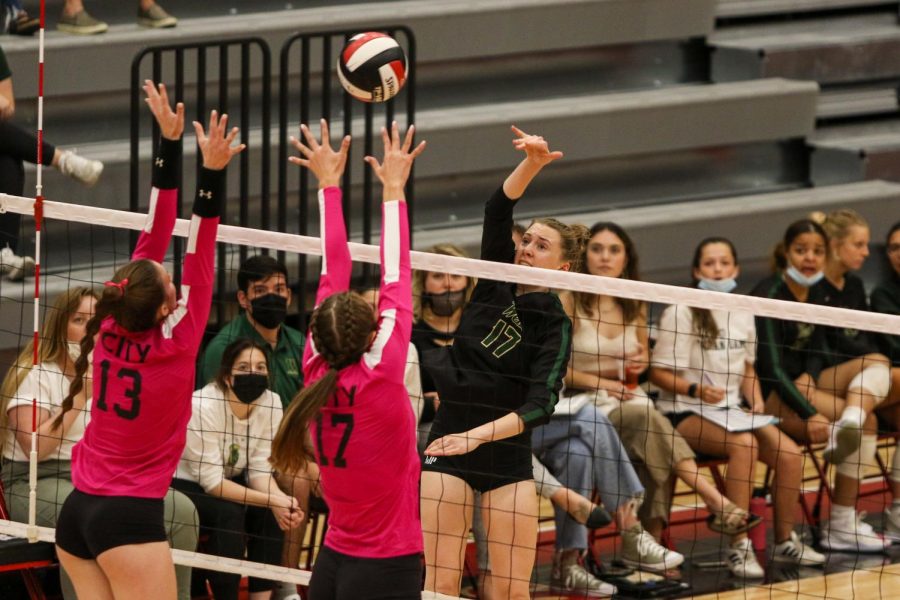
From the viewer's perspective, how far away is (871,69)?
1070 cm

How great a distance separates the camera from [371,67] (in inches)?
225

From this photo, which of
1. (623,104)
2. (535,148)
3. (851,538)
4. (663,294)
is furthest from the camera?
(623,104)

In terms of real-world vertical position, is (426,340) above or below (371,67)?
below

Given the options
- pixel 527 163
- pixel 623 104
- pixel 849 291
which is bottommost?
pixel 849 291

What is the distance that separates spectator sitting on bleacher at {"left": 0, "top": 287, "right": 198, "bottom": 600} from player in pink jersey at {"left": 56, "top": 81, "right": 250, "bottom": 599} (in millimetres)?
1028

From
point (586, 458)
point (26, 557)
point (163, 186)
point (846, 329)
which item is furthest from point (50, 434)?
point (846, 329)

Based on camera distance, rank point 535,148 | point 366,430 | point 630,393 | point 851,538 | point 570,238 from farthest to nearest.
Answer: point 851,538 < point 630,393 < point 570,238 < point 535,148 < point 366,430

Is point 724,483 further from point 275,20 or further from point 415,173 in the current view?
point 275,20

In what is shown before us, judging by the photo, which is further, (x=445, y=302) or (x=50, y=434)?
(x=445, y=302)

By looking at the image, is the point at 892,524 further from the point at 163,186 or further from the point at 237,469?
the point at 163,186

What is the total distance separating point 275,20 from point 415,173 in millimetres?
1230

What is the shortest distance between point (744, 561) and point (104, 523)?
345 cm

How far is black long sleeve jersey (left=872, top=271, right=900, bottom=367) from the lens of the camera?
322 inches

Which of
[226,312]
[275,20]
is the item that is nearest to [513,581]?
[226,312]
